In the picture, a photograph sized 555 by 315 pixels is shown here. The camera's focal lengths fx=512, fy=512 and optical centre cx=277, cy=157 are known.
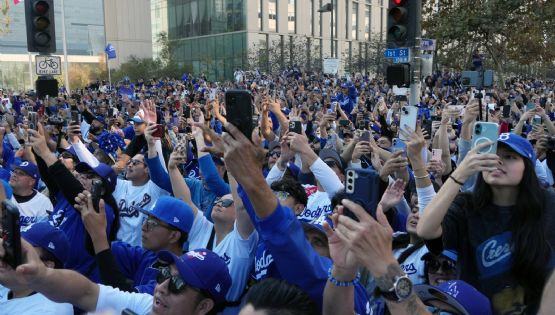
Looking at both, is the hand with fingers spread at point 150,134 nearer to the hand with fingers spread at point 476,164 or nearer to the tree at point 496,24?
the hand with fingers spread at point 476,164

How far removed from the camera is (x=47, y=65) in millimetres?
8461

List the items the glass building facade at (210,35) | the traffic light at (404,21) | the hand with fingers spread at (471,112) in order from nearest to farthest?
1. the hand with fingers spread at (471,112)
2. the traffic light at (404,21)
3. the glass building facade at (210,35)

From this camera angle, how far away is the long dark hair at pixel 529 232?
2736 mm

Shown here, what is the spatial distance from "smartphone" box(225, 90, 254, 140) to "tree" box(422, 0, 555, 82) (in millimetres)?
19463

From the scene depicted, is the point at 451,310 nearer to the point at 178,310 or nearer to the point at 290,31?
the point at 178,310

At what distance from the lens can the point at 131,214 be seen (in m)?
5.05

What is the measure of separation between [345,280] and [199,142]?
2.96 meters

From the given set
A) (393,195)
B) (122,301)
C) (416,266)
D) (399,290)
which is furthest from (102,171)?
(399,290)

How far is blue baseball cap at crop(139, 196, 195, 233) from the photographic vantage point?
12.1ft

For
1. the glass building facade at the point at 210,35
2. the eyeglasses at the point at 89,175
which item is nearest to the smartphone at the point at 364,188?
the eyeglasses at the point at 89,175

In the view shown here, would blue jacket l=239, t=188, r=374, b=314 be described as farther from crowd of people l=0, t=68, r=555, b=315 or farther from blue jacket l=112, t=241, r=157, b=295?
blue jacket l=112, t=241, r=157, b=295

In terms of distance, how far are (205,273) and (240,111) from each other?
96 cm

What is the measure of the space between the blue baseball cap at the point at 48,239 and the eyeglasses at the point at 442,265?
2298 millimetres

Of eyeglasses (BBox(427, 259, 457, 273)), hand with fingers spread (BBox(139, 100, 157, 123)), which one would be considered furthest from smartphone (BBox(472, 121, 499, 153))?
hand with fingers spread (BBox(139, 100, 157, 123))
